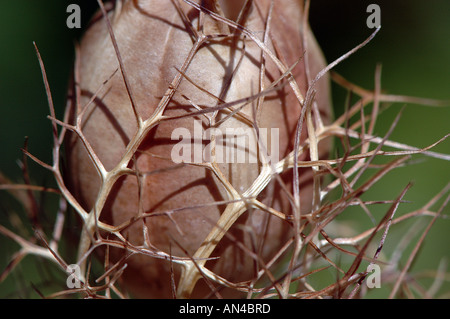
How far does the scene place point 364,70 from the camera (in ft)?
3.32

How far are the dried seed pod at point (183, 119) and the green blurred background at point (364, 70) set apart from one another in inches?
20.1

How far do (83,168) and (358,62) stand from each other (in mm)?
679

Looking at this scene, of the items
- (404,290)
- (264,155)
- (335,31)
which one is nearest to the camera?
(264,155)

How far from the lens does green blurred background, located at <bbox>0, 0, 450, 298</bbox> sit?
39.0 inches

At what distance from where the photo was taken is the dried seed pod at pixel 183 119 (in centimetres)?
46

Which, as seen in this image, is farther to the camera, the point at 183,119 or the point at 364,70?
the point at 364,70

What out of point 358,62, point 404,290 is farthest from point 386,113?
point 404,290

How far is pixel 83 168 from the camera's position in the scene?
1.70 feet

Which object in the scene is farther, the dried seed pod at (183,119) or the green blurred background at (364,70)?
the green blurred background at (364,70)

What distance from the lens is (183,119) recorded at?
1.50 ft

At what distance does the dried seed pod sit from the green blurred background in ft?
1.67

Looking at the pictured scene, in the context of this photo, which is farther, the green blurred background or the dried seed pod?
the green blurred background

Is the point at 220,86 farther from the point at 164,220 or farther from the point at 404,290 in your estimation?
the point at 404,290

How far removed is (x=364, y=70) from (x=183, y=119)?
66cm
